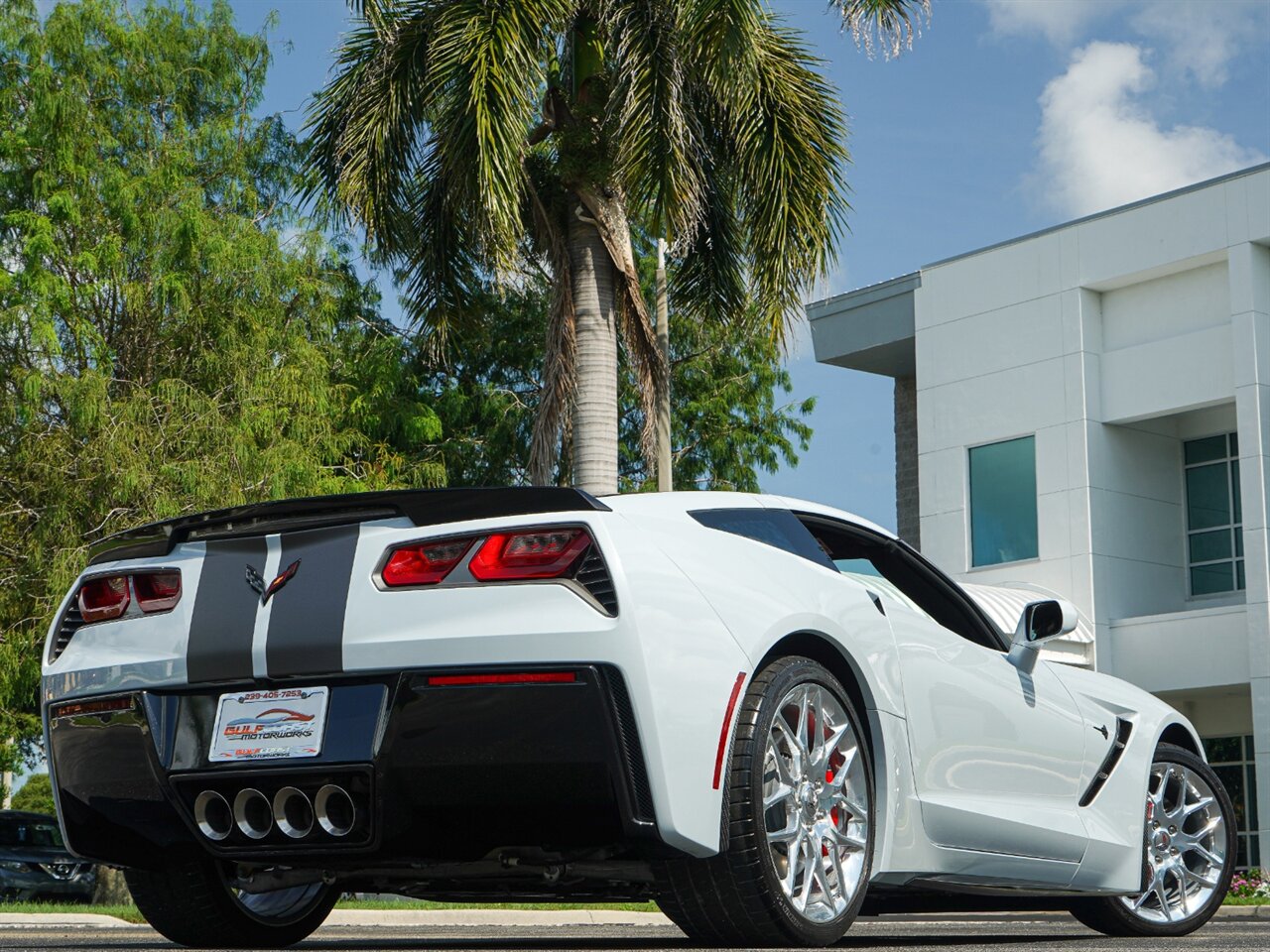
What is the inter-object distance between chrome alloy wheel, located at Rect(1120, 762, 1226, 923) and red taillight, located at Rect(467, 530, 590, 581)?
3.23 meters

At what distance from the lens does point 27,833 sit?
23.4m

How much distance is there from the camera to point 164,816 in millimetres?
4859

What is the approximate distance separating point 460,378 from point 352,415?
612 cm

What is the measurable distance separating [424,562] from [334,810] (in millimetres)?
694

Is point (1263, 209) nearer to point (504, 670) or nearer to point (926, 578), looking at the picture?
point (926, 578)

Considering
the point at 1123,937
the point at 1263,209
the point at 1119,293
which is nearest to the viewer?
the point at 1123,937

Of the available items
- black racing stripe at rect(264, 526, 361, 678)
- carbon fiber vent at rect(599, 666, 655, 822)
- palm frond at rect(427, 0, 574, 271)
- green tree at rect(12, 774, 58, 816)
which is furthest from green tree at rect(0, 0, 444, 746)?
green tree at rect(12, 774, 58, 816)

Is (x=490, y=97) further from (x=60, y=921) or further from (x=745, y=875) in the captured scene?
(x=745, y=875)

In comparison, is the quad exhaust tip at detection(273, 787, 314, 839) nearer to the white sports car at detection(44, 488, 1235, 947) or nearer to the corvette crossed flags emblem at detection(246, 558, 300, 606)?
the white sports car at detection(44, 488, 1235, 947)

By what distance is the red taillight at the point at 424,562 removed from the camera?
4609mm

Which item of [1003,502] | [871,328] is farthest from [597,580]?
[871,328]

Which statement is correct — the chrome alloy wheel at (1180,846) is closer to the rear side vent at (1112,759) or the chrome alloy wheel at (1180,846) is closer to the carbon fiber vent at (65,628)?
the rear side vent at (1112,759)

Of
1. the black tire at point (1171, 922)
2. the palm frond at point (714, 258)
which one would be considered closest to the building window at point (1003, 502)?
the palm frond at point (714, 258)

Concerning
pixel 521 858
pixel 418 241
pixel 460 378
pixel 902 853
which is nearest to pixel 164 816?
pixel 521 858
